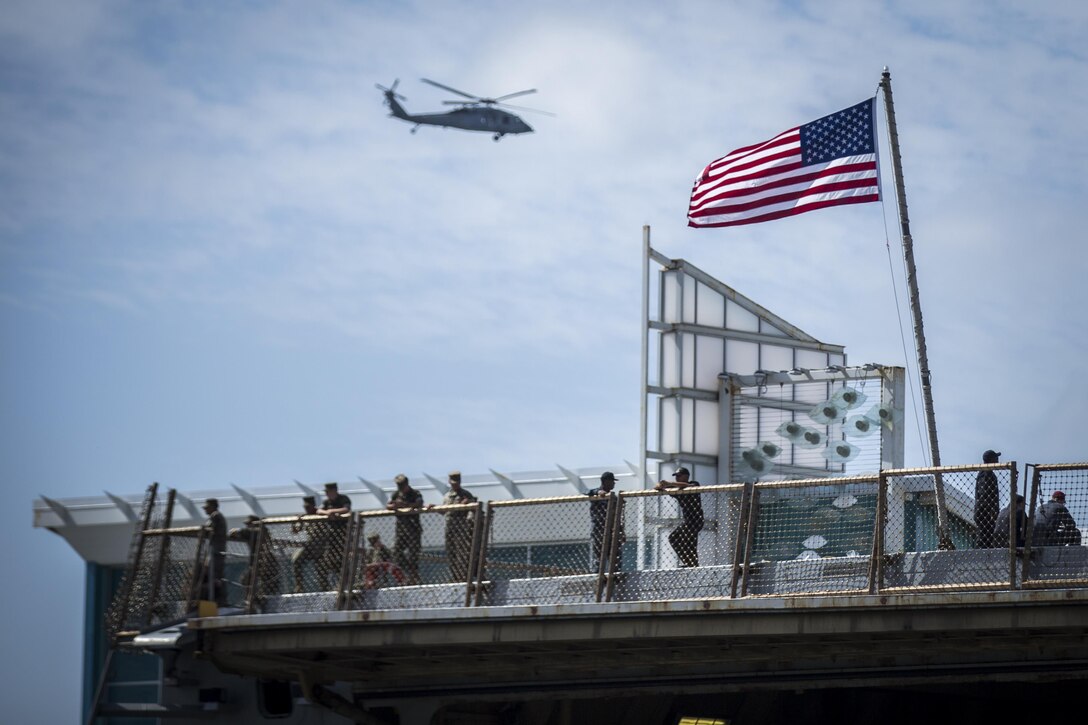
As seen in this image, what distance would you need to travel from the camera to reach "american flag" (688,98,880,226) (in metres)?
25.7

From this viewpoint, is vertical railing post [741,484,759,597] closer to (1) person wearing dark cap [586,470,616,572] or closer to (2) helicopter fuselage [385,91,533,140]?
(1) person wearing dark cap [586,470,616,572]

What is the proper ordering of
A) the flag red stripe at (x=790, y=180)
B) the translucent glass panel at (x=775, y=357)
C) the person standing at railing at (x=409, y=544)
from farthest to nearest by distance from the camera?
the translucent glass panel at (x=775, y=357) < the flag red stripe at (x=790, y=180) < the person standing at railing at (x=409, y=544)

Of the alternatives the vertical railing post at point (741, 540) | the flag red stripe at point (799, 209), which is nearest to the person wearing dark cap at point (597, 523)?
the vertical railing post at point (741, 540)

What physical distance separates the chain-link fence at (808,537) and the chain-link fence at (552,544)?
5.90 feet

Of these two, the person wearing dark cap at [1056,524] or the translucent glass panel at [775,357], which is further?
the translucent glass panel at [775,357]

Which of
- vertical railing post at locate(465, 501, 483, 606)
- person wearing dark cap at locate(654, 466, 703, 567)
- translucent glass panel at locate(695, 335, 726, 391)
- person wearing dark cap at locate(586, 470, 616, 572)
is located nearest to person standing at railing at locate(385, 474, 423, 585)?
vertical railing post at locate(465, 501, 483, 606)

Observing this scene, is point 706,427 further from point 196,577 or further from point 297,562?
point 196,577

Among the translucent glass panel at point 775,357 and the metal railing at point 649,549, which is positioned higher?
the translucent glass panel at point 775,357

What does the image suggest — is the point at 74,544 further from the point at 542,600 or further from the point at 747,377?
the point at 542,600

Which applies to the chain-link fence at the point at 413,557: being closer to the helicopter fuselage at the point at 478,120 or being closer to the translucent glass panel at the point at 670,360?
the translucent glass panel at the point at 670,360

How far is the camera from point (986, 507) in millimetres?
18719

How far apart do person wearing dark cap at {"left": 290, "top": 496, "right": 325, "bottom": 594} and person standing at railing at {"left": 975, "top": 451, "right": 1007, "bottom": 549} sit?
834 centimetres

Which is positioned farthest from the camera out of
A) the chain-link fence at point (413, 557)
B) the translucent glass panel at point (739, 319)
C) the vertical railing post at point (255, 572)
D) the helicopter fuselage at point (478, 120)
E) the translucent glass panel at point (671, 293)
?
the helicopter fuselage at point (478, 120)

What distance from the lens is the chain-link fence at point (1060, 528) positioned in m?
18.3
